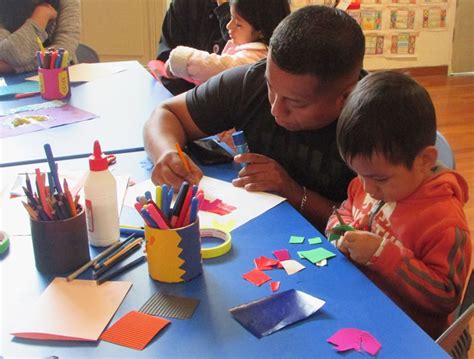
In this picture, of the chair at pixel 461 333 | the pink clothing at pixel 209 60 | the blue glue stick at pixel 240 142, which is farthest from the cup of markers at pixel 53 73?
the chair at pixel 461 333

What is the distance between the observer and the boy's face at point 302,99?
1249 millimetres

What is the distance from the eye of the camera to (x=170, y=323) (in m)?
0.84

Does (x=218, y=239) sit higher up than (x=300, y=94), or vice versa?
(x=300, y=94)

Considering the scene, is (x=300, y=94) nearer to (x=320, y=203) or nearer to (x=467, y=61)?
(x=320, y=203)

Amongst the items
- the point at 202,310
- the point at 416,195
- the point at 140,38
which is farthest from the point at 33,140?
the point at 140,38

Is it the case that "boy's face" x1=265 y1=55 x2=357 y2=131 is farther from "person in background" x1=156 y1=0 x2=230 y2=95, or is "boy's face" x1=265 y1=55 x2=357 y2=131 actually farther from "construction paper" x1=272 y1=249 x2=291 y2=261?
"person in background" x1=156 y1=0 x2=230 y2=95

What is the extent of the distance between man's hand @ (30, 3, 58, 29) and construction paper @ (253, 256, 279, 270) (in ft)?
6.47

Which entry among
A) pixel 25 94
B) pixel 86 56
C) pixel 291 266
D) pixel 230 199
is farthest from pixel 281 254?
pixel 86 56

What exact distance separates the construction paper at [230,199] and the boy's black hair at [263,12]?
0.91 m

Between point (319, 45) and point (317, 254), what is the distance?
477mm

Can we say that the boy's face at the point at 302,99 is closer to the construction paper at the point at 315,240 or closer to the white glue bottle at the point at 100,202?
the construction paper at the point at 315,240

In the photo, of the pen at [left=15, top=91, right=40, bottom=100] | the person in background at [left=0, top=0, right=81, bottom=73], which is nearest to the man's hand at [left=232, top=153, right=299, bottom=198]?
the pen at [left=15, top=91, right=40, bottom=100]

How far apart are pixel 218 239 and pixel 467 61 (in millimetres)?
5798

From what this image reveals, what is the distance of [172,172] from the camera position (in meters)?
1.31
